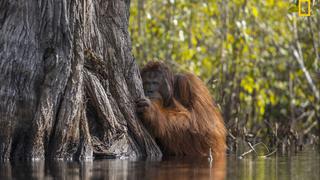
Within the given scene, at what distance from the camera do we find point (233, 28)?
584 inches

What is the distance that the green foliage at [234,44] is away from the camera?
14289mm

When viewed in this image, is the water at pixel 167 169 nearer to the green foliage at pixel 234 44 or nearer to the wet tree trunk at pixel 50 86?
the wet tree trunk at pixel 50 86

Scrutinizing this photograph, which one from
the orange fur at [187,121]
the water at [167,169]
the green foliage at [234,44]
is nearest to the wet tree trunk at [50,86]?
the water at [167,169]

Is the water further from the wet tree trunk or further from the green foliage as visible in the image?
the green foliage

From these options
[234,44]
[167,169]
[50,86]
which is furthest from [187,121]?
[234,44]

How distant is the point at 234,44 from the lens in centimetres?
1480

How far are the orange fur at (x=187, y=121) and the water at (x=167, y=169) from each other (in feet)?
2.07

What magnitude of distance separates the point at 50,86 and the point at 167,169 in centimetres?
154

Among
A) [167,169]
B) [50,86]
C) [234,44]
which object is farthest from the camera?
[234,44]

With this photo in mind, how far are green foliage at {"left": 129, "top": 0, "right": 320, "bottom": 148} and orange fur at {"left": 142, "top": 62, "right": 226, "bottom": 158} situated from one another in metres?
4.05

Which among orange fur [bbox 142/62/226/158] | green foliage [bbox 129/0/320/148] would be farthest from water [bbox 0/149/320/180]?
green foliage [bbox 129/0/320/148]

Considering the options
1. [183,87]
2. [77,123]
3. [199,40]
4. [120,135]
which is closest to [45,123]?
[77,123]

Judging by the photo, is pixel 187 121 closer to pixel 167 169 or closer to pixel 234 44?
pixel 167 169

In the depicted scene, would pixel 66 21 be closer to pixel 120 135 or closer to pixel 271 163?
pixel 120 135
